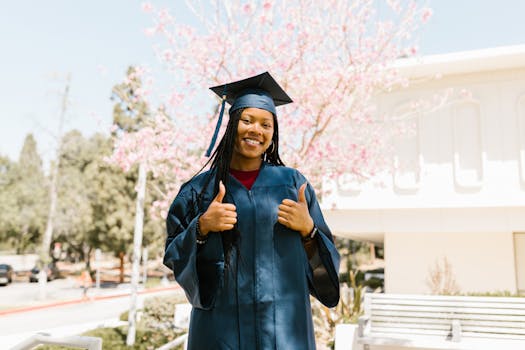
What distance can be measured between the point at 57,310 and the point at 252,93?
19.2m

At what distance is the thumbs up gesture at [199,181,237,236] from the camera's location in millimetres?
1841

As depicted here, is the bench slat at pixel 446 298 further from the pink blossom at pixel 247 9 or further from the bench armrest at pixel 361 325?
the pink blossom at pixel 247 9

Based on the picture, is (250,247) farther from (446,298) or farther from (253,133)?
(446,298)

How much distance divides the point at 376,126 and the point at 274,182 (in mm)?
8712

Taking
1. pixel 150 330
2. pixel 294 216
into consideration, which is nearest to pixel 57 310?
pixel 150 330

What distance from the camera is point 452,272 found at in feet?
36.3

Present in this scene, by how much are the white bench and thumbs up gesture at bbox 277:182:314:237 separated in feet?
14.5

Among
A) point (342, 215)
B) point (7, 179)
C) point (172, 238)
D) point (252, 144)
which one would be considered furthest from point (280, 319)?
point (7, 179)

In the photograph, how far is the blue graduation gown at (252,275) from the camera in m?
1.83

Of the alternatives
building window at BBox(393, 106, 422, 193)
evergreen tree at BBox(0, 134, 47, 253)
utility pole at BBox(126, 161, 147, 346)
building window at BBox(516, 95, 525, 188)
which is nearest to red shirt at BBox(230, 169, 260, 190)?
utility pole at BBox(126, 161, 147, 346)

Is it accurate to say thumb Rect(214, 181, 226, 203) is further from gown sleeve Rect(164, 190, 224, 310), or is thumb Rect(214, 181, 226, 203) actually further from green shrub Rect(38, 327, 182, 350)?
green shrub Rect(38, 327, 182, 350)

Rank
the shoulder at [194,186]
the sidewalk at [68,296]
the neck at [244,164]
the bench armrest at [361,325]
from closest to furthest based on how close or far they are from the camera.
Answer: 1. the shoulder at [194,186]
2. the neck at [244,164]
3. the bench armrest at [361,325]
4. the sidewalk at [68,296]

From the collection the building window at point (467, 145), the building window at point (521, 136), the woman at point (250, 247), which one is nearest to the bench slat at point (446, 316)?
the woman at point (250, 247)

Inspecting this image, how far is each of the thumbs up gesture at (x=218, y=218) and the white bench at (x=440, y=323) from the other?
4621 millimetres
